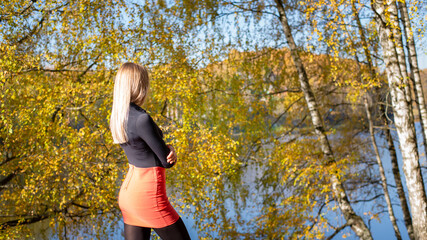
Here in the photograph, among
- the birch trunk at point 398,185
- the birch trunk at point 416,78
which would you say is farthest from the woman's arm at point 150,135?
the birch trunk at point 398,185

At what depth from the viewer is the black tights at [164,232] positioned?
2.16 meters

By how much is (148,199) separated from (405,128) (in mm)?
4387

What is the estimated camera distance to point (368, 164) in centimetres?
1027

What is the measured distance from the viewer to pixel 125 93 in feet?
6.87

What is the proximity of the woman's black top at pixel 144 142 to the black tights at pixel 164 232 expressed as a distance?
0.34 m

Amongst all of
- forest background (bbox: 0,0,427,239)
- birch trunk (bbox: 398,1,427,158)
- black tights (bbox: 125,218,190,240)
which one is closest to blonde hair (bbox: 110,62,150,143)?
black tights (bbox: 125,218,190,240)

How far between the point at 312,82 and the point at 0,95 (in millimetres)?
6866

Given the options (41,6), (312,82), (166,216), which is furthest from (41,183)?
(312,82)

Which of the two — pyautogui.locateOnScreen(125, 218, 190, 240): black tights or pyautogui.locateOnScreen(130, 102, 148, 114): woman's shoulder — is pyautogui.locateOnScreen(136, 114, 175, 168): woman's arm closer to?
pyautogui.locateOnScreen(130, 102, 148, 114): woman's shoulder

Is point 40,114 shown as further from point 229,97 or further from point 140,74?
point 140,74

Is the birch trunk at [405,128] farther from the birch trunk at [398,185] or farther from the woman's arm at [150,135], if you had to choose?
the woman's arm at [150,135]

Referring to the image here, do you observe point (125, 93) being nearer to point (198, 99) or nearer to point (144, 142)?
point (144, 142)

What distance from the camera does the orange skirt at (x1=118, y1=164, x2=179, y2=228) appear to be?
7.01 feet

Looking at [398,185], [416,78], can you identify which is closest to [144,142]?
[416,78]
